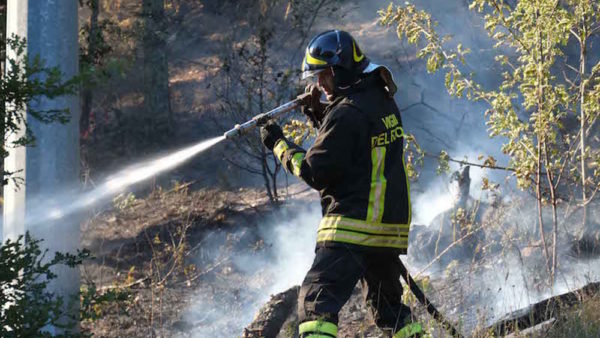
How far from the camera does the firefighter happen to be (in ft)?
14.5

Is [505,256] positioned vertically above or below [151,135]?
below

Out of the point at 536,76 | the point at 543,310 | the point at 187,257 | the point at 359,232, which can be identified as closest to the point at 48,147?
the point at 359,232

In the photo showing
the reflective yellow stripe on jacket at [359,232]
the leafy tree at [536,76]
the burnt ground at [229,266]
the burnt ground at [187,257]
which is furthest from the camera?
the burnt ground at [187,257]

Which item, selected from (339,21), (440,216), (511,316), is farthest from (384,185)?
(339,21)

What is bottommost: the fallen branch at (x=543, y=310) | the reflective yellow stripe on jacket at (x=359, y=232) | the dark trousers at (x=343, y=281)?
the fallen branch at (x=543, y=310)

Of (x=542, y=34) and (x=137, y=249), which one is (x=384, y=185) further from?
(x=137, y=249)

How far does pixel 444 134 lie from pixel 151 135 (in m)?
4.75

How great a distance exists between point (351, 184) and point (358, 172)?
69 mm

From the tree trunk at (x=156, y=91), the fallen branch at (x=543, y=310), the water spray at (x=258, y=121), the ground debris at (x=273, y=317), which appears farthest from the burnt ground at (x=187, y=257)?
the fallen branch at (x=543, y=310)

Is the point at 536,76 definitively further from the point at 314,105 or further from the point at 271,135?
the point at 271,135

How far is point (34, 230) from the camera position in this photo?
17.0 ft

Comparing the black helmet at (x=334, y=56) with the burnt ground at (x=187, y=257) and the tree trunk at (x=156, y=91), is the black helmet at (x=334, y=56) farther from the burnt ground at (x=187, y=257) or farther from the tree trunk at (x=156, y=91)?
the tree trunk at (x=156, y=91)

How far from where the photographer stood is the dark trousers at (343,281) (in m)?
4.36

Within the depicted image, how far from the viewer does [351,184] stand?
14.8 ft
